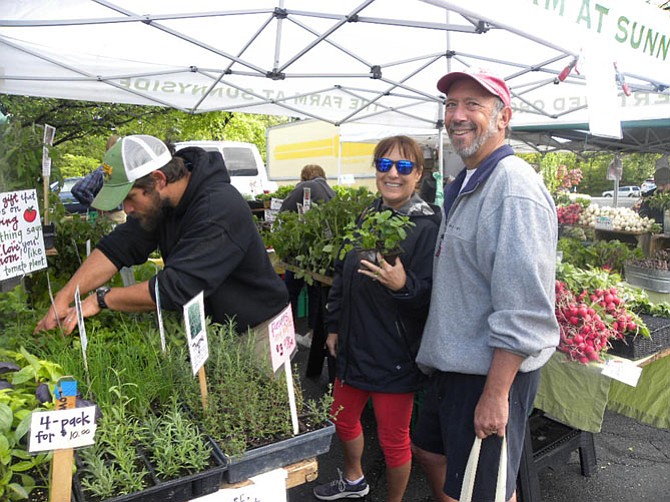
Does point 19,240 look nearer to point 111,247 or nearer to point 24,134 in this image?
point 111,247

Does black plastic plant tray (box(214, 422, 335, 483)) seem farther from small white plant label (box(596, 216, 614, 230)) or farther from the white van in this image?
the white van

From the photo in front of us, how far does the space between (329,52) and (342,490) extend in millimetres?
3989

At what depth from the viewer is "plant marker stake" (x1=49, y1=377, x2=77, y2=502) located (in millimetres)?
1190

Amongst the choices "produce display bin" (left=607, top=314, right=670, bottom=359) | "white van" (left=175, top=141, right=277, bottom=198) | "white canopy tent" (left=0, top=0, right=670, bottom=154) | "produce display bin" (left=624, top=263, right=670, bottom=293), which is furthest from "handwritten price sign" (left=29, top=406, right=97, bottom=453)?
"white van" (left=175, top=141, right=277, bottom=198)

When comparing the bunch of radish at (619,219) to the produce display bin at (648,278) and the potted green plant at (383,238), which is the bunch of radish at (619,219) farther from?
the potted green plant at (383,238)

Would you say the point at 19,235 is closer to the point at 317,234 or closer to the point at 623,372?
the point at 317,234

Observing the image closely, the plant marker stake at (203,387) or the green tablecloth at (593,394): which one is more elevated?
the plant marker stake at (203,387)

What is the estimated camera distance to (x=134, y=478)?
1.38 metres

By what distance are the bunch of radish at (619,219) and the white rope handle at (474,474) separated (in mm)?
5173

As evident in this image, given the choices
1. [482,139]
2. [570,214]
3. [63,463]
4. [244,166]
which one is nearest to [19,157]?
[63,463]

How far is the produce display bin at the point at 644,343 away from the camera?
8.35 ft

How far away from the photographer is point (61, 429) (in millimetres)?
1167

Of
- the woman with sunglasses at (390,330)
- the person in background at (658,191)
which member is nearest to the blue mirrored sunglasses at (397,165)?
the woman with sunglasses at (390,330)

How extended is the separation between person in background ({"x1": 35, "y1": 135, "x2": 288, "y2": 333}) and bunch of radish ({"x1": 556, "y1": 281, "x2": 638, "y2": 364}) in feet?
4.57
